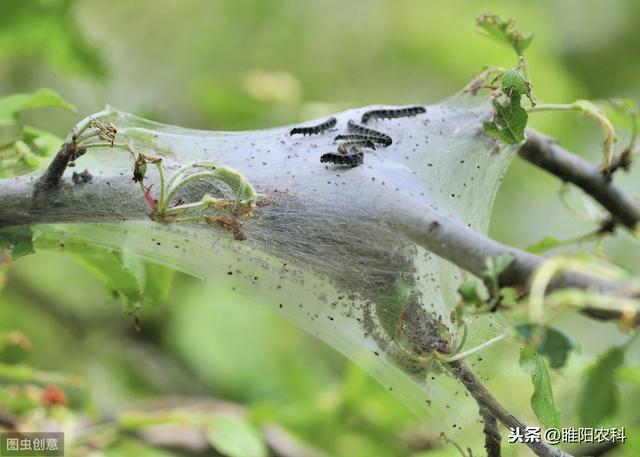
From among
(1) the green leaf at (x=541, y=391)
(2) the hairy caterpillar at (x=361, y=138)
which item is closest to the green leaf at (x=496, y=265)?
(1) the green leaf at (x=541, y=391)

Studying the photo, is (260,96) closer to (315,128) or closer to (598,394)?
(315,128)

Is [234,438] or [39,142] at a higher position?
[39,142]

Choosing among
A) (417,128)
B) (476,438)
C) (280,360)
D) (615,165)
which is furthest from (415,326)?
(280,360)

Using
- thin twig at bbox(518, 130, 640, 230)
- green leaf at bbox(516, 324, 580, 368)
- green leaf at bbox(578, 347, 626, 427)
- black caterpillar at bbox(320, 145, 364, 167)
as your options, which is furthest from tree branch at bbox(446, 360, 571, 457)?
thin twig at bbox(518, 130, 640, 230)

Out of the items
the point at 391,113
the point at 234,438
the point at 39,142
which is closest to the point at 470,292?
the point at 391,113

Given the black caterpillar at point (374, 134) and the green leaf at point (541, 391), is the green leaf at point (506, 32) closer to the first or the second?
the black caterpillar at point (374, 134)

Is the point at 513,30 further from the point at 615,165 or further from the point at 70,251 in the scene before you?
the point at 70,251
